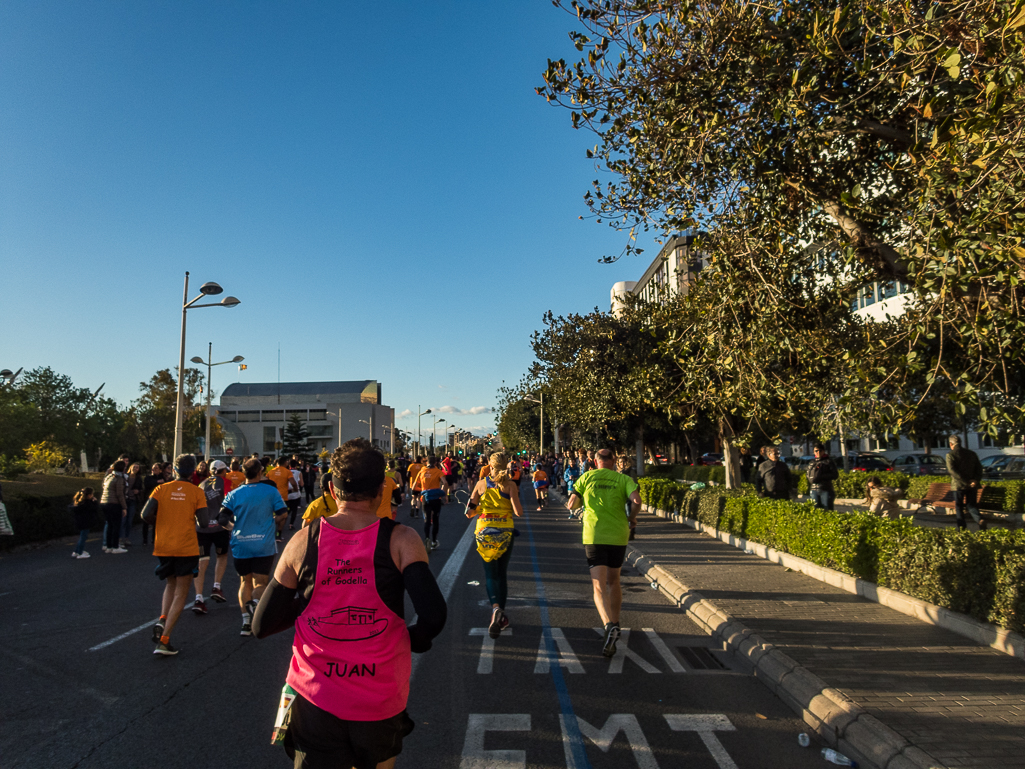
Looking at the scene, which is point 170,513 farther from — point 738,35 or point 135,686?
point 738,35

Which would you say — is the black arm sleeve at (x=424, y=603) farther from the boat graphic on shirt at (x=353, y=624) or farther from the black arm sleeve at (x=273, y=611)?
the black arm sleeve at (x=273, y=611)

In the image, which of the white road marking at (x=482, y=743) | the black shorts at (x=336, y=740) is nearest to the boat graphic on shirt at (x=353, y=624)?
the black shorts at (x=336, y=740)

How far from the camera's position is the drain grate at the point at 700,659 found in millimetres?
6172

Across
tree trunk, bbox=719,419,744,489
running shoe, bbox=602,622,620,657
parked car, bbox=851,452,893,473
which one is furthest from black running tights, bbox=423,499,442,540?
parked car, bbox=851,452,893,473

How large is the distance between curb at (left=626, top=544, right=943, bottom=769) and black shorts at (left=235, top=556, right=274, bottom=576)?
4.67m

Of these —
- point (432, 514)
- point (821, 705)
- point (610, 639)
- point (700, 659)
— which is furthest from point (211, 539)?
point (821, 705)

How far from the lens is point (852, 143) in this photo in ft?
32.9

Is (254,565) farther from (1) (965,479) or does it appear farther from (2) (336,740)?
(1) (965,479)

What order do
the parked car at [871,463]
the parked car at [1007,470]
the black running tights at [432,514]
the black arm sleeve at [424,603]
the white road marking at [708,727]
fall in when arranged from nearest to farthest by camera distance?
the black arm sleeve at [424,603]
the white road marking at [708,727]
the black running tights at [432,514]
the parked car at [1007,470]
the parked car at [871,463]

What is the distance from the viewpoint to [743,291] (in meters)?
9.62

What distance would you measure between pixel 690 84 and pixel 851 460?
120 ft

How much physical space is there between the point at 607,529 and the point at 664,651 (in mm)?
1243

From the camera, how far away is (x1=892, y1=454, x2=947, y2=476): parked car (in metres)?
31.4

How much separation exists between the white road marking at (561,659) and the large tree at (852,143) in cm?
427
